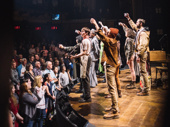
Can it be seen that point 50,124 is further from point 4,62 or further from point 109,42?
point 4,62

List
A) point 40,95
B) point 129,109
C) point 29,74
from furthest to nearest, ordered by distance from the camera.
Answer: point 29,74
point 40,95
point 129,109

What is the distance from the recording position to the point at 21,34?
13336 millimetres

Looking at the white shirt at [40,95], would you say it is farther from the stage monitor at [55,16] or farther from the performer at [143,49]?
the stage monitor at [55,16]

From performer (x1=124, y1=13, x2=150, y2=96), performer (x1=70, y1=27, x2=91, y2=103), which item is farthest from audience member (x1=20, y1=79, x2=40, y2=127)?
performer (x1=124, y1=13, x2=150, y2=96)

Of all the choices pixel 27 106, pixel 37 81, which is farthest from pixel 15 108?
pixel 37 81

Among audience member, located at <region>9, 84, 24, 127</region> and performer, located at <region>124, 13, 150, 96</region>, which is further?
performer, located at <region>124, 13, 150, 96</region>

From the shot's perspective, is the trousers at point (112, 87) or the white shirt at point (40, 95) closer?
the trousers at point (112, 87)

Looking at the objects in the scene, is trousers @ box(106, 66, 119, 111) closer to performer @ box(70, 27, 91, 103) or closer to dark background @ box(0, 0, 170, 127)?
performer @ box(70, 27, 91, 103)

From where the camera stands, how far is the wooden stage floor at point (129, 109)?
3.00 meters

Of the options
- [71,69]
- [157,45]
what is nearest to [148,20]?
[157,45]

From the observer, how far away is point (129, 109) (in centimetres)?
357

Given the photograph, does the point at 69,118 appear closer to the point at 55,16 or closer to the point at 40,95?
the point at 40,95

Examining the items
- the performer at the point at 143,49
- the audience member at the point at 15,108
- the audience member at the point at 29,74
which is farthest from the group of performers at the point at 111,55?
the audience member at the point at 15,108

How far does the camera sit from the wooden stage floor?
2996 mm
